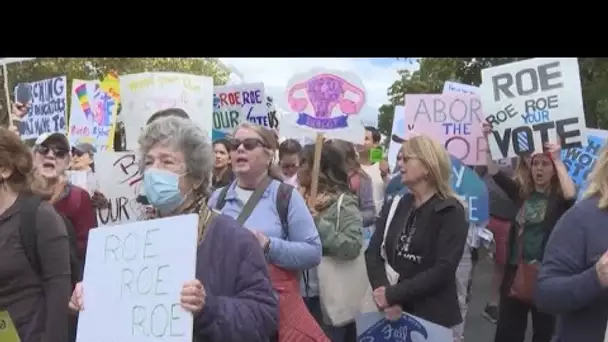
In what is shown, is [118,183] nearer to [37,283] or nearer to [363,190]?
[363,190]

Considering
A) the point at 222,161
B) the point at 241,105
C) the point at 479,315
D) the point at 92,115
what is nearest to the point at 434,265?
the point at 222,161

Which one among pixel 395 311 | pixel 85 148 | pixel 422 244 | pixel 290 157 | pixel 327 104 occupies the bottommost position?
pixel 395 311

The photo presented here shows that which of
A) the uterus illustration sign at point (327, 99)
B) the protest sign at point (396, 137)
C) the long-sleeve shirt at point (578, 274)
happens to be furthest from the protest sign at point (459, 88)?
the long-sleeve shirt at point (578, 274)

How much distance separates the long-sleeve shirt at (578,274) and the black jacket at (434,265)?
4.21 feet

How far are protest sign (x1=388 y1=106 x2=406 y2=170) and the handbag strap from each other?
123 inches

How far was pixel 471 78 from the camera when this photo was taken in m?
19.3

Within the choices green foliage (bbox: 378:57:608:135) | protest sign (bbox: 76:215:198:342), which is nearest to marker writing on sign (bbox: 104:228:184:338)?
protest sign (bbox: 76:215:198:342)

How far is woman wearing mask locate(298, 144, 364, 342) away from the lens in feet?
15.5

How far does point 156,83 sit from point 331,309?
2.43 metres

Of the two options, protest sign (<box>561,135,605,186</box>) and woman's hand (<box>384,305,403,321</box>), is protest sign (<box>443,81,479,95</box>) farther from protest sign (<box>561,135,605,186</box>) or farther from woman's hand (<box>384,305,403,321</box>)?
woman's hand (<box>384,305,403,321</box>)

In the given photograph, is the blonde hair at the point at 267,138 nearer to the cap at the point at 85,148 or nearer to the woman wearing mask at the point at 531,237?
the woman wearing mask at the point at 531,237

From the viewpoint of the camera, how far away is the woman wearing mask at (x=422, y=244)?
4121 millimetres

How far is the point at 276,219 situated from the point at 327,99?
7.20ft

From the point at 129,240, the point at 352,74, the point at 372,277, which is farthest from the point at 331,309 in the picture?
the point at 129,240
